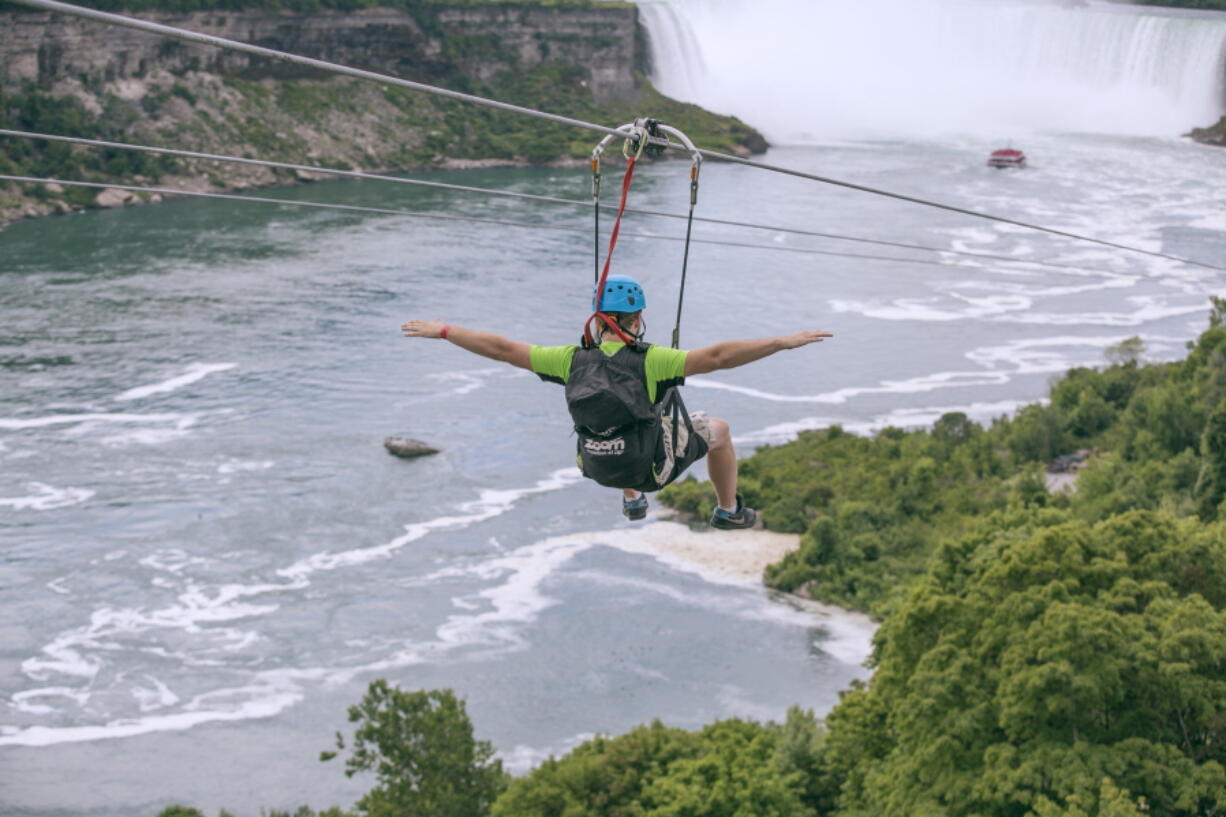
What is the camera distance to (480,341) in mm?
5691

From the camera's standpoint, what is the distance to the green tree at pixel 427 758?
18453mm

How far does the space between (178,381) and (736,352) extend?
33645 millimetres

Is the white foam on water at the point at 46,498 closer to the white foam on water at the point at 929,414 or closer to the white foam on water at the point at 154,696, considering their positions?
the white foam on water at the point at 154,696

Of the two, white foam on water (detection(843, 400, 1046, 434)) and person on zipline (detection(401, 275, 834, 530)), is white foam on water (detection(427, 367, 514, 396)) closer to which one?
white foam on water (detection(843, 400, 1046, 434))

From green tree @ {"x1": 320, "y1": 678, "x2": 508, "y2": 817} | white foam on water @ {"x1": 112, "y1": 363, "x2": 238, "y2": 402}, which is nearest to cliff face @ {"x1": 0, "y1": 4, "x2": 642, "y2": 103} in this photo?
white foam on water @ {"x1": 112, "y1": 363, "x2": 238, "y2": 402}

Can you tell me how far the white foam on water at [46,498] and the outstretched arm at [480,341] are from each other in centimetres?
2604

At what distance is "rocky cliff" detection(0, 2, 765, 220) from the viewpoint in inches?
2344

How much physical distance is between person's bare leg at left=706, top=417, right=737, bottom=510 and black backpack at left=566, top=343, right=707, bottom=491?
181 millimetres

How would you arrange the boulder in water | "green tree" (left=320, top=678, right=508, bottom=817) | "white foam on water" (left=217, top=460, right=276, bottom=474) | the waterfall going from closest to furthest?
1. "green tree" (left=320, top=678, right=508, bottom=817)
2. "white foam on water" (left=217, top=460, right=276, bottom=474)
3. the boulder in water
4. the waterfall

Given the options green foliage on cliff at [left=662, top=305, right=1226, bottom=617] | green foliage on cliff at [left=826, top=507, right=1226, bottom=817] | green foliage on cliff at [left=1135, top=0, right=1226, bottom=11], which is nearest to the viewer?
green foliage on cliff at [left=826, top=507, right=1226, bottom=817]

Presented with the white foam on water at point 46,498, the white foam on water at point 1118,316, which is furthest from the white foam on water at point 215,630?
the white foam on water at point 1118,316

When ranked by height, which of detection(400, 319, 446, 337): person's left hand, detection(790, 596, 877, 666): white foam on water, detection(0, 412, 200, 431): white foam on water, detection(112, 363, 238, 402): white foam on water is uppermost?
detection(400, 319, 446, 337): person's left hand

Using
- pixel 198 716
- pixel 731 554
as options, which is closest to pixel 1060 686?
pixel 198 716

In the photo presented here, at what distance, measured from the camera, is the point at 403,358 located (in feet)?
131
